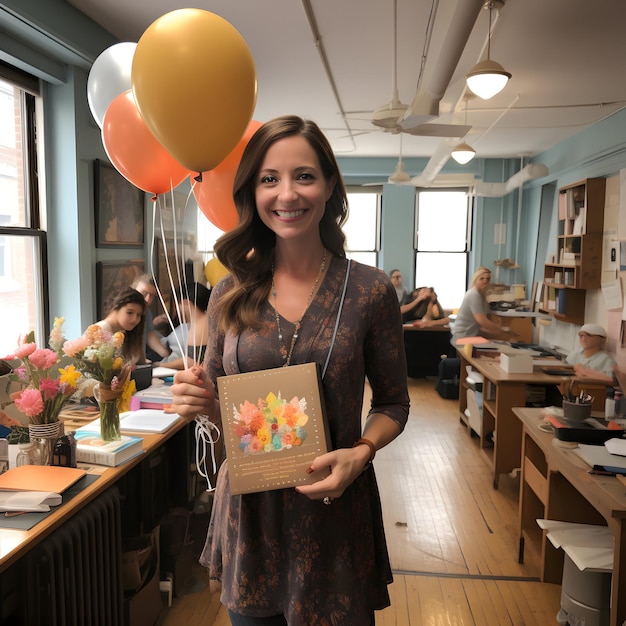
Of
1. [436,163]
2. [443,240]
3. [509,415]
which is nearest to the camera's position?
[509,415]

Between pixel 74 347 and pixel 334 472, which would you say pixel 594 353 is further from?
pixel 334 472

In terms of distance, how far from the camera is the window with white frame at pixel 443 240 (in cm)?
929

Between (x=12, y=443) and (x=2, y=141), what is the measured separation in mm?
1798

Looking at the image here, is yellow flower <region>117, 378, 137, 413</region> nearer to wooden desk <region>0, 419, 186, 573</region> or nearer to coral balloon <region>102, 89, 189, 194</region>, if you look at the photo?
wooden desk <region>0, 419, 186, 573</region>

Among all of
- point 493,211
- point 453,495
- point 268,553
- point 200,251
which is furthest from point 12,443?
point 493,211

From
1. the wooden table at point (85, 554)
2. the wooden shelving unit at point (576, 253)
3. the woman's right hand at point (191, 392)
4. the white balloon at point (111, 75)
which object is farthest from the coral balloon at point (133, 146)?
the wooden shelving unit at point (576, 253)

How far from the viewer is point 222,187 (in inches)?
69.7

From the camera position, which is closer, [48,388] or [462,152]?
[48,388]

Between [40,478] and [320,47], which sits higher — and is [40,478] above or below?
below

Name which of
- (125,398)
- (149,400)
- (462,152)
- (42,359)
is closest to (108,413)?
(125,398)

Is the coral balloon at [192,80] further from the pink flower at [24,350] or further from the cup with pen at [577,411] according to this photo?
the cup with pen at [577,411]

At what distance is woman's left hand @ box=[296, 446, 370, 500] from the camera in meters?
1.07

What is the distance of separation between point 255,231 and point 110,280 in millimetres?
2685

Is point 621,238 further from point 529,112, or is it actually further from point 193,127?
point 193,127
